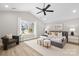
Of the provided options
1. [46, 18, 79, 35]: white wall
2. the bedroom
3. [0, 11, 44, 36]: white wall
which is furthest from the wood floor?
[46, 18, 79, 35]: white wall

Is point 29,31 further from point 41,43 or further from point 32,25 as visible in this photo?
point 41,43

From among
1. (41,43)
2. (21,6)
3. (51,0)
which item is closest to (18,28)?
(21,6)

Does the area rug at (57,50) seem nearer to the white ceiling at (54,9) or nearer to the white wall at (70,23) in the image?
the white wall at (70,23)

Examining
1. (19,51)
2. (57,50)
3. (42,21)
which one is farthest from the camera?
(57,50)

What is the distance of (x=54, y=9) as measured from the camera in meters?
2.69

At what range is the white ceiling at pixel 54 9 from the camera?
8.36 ft

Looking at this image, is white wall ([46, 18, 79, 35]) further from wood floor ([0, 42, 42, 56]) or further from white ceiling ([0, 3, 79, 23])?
wood floor ([0, 42, 42, 56])

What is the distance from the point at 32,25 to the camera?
9.37ft

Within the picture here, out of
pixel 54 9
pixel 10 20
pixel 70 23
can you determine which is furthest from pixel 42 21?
pixel 10 20

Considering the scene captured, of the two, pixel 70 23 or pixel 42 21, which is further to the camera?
pixel 42 21

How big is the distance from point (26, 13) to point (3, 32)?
2.63 feet


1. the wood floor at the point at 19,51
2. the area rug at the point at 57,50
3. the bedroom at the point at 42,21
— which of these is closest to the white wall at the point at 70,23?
the bedroom at the point at 42,21

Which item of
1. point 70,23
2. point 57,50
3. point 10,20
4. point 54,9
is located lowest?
point 57,50

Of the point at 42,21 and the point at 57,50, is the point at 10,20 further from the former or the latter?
the point at 57,50
